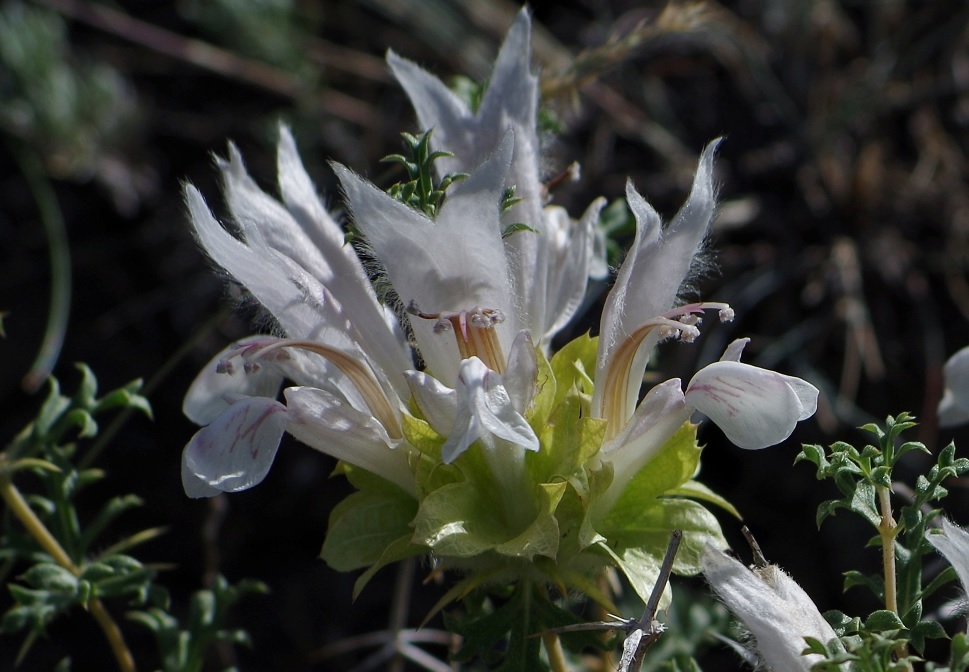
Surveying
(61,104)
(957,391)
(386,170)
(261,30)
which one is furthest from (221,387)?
(61,104)

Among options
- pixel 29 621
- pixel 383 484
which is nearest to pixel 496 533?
pixel 383 484

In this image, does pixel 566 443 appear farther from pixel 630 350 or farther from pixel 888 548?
pixel 888 548

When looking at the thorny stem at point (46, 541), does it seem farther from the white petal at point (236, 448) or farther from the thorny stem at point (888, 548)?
the thorny stem at point (888, 548)

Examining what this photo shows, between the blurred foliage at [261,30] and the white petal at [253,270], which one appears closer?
the white petal at [253,270]

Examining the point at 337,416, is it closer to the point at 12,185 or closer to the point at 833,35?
the point at 833,35

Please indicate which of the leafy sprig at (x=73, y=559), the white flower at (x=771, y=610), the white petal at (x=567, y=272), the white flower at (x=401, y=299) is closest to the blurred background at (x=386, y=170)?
the leafy sprig at (x=73, y=559)

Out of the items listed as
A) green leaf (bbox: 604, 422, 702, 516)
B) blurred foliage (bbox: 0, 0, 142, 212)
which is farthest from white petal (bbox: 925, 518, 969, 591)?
blurred foliage (bbox: 0, 0, 142, 212)
